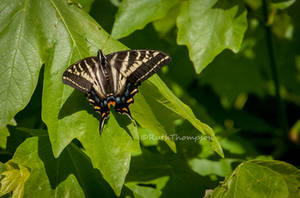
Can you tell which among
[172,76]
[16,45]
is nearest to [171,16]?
[172,76]

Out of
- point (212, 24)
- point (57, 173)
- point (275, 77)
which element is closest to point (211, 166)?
point (275, 77)

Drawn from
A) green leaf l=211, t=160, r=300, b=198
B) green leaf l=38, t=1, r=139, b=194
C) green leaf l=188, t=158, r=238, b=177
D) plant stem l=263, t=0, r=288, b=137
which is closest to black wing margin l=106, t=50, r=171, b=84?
green leaf l=38, t=1, r=139, b=194

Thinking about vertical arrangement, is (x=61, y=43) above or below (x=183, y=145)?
above

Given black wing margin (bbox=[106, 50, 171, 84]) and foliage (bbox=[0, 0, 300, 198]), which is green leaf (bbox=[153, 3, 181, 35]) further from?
black wing margin (bbox=[106, 50, 171, 84])

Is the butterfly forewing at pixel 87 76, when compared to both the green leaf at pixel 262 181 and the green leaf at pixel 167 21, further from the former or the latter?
the green leaf at pixel 167 21

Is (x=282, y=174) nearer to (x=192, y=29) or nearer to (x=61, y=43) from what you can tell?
(x=192, y=29)

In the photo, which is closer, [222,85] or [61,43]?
[61,43]

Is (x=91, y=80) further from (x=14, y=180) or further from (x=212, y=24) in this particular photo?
(x=212, y=24)
